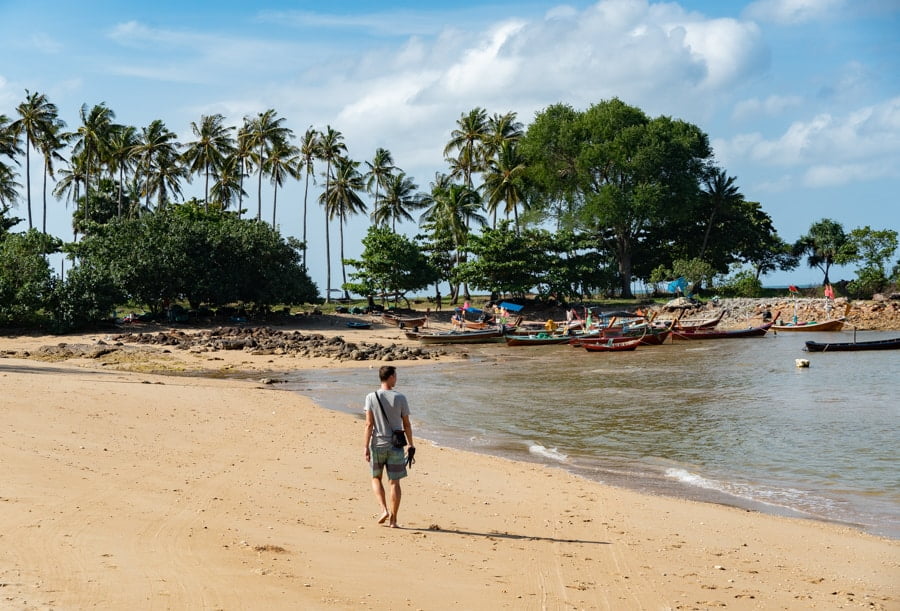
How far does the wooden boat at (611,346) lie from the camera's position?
42.3m

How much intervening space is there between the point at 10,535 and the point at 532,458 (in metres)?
9.74

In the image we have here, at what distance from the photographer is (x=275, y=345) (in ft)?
128

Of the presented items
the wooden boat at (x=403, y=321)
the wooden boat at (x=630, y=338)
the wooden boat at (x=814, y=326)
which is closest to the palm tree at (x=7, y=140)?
the wooden boat at (x=403, y=321)

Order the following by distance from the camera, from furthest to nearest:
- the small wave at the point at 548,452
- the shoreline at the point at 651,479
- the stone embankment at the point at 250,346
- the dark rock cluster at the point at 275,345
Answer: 1. the dark rock cluster at the point at 275,345
2. the stone embankment at the point at 250,346
3. the small wave at the point at 548,452
4. the shoreline at the point at 651,479

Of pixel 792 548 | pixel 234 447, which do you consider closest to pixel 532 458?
pixel 234 447

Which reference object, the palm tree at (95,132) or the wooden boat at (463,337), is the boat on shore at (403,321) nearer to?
the wooden boat at (463,337)

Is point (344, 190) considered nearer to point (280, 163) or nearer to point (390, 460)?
point (280, 163)

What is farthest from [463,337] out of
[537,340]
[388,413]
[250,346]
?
[388,413]

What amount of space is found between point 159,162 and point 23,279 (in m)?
27.0

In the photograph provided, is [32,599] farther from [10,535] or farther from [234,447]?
[234,447]

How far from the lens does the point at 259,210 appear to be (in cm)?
7206

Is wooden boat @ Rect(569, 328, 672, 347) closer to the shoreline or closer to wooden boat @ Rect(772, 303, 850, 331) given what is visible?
wooden boat @ Rect(772, 303, 850, 331)

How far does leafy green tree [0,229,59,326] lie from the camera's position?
139ft

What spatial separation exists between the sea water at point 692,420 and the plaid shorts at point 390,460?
17.0 ft
